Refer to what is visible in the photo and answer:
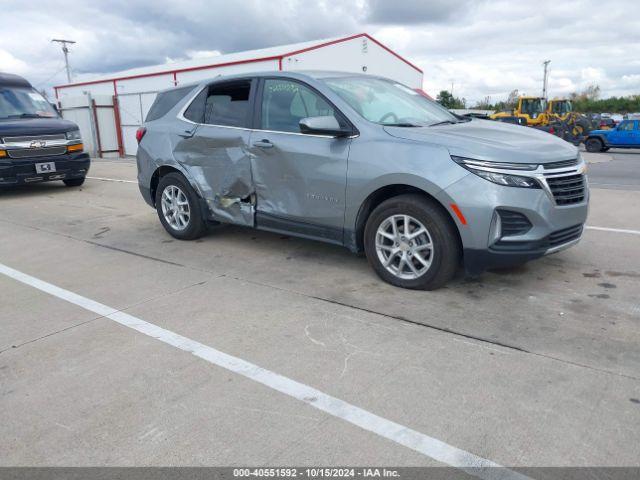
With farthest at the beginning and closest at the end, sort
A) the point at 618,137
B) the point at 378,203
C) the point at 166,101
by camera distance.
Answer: the point at 618,137 → the point at 166,101 → the point at 378,203

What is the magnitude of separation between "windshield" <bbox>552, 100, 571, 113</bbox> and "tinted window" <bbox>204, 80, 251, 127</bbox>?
2732cm

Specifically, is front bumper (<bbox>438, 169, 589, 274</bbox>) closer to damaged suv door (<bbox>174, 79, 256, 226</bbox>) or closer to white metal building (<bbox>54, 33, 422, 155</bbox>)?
damaged suv door (<bbox>174, 79, 256, 226</bbox>)

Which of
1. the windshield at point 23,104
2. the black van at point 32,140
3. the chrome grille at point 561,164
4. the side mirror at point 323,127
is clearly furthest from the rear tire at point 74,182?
the chrome grille at point 561,164

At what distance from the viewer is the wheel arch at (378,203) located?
4.20 meters

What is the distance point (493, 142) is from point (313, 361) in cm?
223

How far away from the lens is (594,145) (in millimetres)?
22281

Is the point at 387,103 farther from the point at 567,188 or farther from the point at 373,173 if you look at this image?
the point at 567,188

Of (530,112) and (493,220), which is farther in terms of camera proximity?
(530,112)

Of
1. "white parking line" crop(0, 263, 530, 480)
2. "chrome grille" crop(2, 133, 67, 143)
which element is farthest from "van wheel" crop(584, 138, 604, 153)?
"white parking line" crop(0, 263, 530, 480)

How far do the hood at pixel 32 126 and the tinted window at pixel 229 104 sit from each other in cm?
536

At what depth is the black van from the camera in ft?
30.7

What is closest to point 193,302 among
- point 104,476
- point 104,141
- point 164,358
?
point 164,358

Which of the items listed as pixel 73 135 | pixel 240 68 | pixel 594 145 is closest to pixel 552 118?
pixel 594 145

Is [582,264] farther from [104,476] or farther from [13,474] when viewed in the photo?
[13,474]
